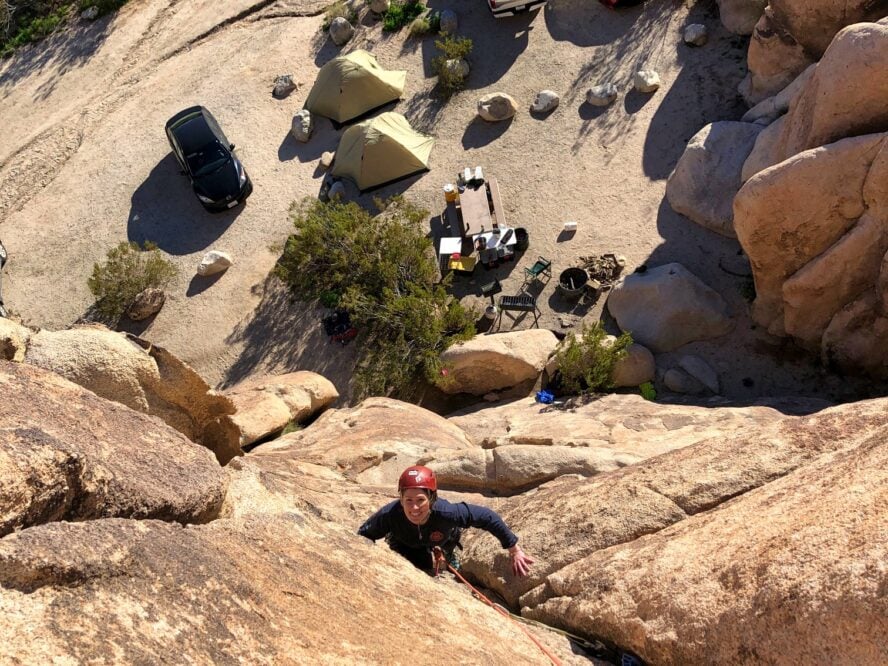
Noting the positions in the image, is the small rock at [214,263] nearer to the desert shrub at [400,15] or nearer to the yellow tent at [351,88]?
the yellow tent at [351,88]

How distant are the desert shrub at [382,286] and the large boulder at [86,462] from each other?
961cm

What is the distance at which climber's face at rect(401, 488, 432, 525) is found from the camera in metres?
6.35

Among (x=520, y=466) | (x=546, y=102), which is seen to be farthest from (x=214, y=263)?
(x=520, y=466)

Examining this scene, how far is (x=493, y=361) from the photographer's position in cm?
1549

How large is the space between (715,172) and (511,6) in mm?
9689

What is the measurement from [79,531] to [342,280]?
1365 cm

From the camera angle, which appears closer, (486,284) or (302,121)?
(486,284)

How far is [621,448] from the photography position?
32.2 feet

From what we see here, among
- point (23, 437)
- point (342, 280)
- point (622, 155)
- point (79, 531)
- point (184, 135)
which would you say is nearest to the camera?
point (79, 531)

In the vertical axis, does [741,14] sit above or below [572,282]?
above

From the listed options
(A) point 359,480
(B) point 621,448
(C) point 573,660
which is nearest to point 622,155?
(B) point 621,448

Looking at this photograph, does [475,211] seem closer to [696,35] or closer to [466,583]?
[696,35]

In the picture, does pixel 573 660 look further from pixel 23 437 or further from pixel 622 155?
pixel 622 155

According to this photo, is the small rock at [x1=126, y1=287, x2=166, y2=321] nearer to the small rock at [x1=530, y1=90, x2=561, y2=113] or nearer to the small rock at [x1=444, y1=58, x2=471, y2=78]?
the small rock at [x1=444, y1=58, x2=471, y2=78]
